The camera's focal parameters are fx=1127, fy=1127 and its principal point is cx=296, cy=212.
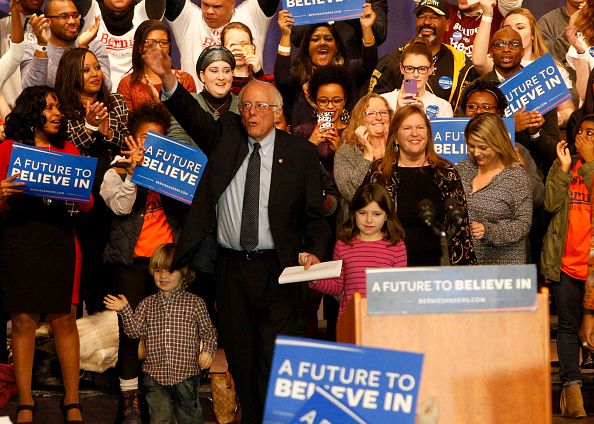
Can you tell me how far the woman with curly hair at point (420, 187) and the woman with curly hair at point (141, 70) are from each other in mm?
1873

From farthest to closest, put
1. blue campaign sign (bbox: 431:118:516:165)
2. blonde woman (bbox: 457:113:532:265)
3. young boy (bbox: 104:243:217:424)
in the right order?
1. blue campaign sign (bbox: 431:118:516:165)
2. blonde woman (bbox: 457:113:532:265)
3. young boy (bbox: 104:243:217:424)

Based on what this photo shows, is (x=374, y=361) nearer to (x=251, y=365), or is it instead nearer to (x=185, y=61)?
(x=251, y=365)

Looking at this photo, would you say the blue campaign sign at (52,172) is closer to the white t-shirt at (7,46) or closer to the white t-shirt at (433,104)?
the white t-shirt at (7,46)

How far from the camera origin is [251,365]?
209 inches

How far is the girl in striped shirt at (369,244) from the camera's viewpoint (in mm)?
5270

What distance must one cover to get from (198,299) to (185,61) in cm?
240

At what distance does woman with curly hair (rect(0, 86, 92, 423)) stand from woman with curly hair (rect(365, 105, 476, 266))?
166cm

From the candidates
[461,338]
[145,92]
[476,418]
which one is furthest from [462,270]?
[145,92]

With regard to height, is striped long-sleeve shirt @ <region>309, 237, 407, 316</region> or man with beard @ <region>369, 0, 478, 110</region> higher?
man with beard @ <region>369, 0, 478, 110</region>

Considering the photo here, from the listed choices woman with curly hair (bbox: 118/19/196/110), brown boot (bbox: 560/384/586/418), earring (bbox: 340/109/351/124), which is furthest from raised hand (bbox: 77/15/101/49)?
brown boot (bbox: 560/384/586/418)

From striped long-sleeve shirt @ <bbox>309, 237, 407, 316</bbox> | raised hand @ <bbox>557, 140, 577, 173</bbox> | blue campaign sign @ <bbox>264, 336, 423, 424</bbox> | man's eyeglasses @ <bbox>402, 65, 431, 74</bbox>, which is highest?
man's eyeglasses @ <bbox>402, 65, 431, 74</bbox>

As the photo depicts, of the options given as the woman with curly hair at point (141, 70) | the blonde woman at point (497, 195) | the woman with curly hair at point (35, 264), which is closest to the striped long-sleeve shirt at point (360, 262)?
the blonde woman at point (497, 195)

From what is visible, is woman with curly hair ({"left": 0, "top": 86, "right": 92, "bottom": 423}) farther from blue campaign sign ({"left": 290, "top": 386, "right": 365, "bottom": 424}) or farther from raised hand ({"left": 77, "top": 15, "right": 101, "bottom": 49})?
blue campaign sign ({"left": 290, "top": 386, "right": 365, "bottom": 424})

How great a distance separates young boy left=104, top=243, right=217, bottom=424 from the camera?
559 centimetres
